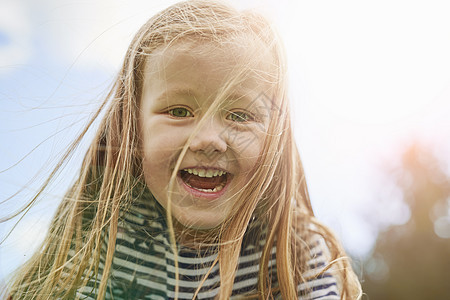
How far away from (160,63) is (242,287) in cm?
41

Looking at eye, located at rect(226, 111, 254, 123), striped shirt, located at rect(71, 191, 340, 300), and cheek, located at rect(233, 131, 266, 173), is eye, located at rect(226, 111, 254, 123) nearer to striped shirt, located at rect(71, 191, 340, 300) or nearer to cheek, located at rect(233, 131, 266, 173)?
cheek, located at rect(233, 131, 266, 173)

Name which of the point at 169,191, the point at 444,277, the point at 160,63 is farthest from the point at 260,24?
the point at 444,277

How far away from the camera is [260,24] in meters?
0.70

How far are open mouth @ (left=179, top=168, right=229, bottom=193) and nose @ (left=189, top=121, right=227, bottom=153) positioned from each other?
0.14ft

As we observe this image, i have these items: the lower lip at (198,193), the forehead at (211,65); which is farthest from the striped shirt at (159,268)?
the forehead at (211,65)

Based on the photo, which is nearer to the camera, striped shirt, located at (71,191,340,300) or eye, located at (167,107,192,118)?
eye, located at (167,107,192,118)

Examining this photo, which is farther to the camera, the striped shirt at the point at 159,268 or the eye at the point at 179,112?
the striped shirt at the point at 159,268

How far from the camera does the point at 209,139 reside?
1.89 ft

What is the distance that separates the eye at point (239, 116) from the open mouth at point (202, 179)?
0.26 ft

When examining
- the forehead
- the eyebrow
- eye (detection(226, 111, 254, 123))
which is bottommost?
eye (detection(226, 111, 254, 123))

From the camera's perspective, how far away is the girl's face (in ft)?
1.92

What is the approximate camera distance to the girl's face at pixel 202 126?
0.58 m

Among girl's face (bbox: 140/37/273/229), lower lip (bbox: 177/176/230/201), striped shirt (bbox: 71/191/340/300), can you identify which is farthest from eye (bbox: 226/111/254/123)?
striped shirt (bbox: 71/191/340/300)

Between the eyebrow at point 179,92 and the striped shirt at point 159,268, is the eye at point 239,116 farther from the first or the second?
the striped shirt at point 159,268
